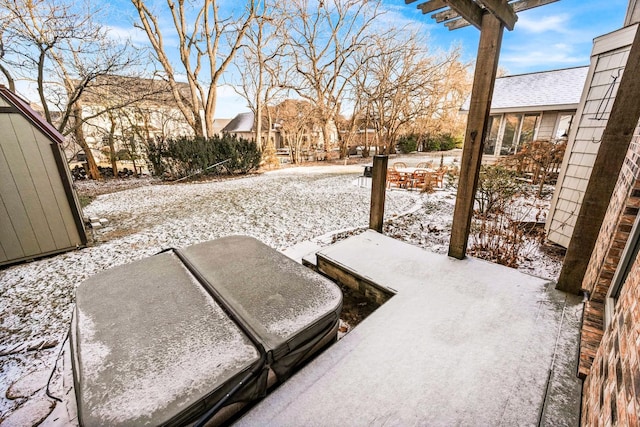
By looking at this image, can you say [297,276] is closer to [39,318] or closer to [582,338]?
[582,338]

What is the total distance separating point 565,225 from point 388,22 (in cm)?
1601

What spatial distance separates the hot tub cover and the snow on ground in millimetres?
1009

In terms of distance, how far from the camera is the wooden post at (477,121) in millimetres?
2139

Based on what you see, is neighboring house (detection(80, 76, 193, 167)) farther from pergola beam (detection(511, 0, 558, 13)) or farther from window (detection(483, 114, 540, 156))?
window (detection(483, 114, 540, 156))

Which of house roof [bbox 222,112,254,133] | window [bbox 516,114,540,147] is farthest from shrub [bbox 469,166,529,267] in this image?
house roof [bbox 222,112,254,133]

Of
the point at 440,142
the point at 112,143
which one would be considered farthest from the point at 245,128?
the point at 440,142

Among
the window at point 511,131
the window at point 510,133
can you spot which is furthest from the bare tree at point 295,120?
the window at point 510,133

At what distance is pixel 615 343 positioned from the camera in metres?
1.06

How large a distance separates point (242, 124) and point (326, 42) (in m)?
14.5

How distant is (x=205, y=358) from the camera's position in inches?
45.6

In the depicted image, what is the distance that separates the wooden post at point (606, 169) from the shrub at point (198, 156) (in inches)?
426

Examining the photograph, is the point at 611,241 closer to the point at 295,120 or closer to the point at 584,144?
the point at 584,144

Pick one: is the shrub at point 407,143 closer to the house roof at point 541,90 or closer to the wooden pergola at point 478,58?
the house roof at point 541,90

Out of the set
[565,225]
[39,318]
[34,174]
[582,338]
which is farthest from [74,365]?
[565,225]
